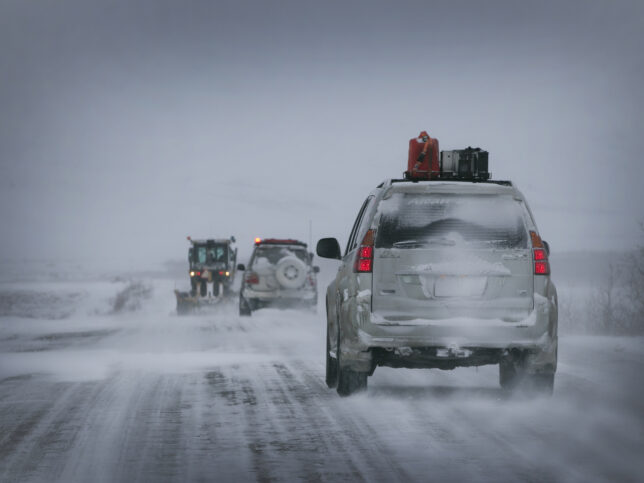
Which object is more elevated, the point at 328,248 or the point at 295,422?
the point at 328,248

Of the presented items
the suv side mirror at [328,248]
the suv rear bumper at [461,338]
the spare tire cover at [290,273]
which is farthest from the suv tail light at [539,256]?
the spare tire cover at [290,273]

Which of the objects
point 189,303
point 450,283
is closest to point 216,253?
point 189,303

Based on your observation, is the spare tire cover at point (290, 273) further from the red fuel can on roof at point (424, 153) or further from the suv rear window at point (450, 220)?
the suv rear window at point (450, 220)

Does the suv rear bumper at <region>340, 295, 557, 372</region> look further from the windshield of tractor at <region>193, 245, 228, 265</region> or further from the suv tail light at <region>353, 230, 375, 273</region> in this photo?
the windshield of tractor at <region>193, 245, 228, 265</region>

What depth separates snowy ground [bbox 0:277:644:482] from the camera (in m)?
6.70

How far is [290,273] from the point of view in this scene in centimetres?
2912

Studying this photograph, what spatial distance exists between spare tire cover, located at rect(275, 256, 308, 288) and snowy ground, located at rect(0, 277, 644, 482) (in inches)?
514

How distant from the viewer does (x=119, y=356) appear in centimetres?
1588

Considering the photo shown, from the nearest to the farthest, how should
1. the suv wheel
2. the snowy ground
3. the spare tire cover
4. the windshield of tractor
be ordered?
1. the snowy ground
2. the suv wheel
3. the spare tire cover
4. the windshield of tractor

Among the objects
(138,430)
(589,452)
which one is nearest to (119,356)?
(138,430)

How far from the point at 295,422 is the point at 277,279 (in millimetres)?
20507

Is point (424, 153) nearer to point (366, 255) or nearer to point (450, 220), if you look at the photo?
point (450, 220)

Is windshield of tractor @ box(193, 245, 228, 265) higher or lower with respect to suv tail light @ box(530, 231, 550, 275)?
lower

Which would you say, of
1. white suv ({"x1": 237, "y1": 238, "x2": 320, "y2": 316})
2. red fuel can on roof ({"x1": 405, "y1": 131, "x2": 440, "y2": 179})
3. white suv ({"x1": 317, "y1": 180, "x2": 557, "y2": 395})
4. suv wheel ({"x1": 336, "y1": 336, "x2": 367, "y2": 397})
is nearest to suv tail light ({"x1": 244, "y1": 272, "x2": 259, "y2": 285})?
white suv ({"x1": 237, "y1": 238, "x2": 320, "y2": 316})
